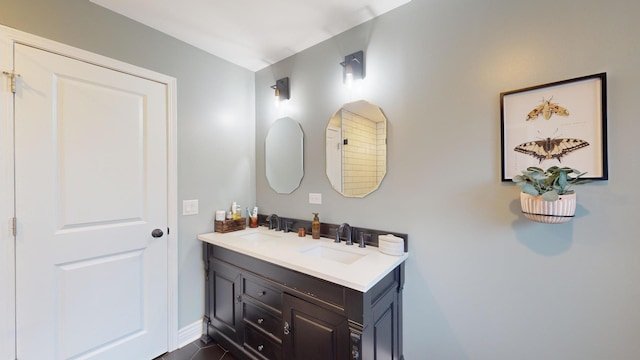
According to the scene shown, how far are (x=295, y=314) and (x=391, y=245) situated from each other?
722mm

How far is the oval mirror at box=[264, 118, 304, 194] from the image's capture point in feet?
7.25

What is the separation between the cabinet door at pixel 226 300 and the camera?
5.84ft

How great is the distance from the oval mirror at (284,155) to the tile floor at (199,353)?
4.56ft

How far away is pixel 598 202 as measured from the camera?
3.61ft

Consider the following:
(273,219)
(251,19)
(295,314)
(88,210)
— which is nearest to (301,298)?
(295,314)

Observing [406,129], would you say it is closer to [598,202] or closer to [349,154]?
[349,154]

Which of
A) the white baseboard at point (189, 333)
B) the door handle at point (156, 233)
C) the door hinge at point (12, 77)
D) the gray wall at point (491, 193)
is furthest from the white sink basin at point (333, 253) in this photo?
the door hinge at point (12, 77)

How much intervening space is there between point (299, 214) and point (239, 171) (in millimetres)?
796

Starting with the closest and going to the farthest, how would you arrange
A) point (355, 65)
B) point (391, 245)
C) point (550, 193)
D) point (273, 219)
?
point (550, 193)
point (391, 245)
point (355, 65)
point (273, 219)

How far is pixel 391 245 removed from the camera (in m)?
1.53

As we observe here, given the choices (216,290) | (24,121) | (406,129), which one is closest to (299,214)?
(216,290)

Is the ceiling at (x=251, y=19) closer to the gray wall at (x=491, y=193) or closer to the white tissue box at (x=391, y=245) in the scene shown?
the gray wall at (x=491, y=193)

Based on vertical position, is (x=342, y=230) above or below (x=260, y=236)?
above

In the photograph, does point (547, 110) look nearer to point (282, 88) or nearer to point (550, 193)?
point (550, 193)
